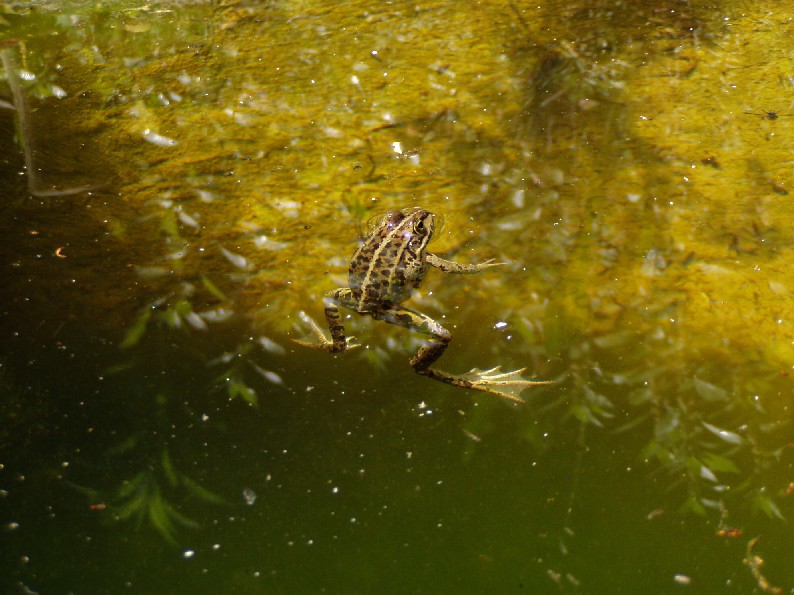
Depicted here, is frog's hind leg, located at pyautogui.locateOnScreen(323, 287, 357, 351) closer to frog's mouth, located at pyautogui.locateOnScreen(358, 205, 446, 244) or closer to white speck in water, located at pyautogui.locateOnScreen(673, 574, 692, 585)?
frog's mouth, located at pyautogui.locateOnScreen(358, 205, 446, 244)

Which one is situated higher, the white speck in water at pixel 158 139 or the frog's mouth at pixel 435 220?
the white speck in water at pixel 158 139

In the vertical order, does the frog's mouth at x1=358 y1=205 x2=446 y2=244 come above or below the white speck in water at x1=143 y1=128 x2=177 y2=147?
below

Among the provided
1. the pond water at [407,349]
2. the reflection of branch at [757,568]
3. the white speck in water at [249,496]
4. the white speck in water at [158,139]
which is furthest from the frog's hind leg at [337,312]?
the reflection of branch at [757,568]

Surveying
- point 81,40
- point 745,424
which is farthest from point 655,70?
point 81,40

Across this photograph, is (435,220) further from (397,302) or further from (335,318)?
(335,318)

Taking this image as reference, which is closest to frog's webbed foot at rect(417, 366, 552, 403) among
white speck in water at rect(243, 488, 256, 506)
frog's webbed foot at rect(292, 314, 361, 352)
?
frog's webbed foot at rect(292, 314, 361, 352)

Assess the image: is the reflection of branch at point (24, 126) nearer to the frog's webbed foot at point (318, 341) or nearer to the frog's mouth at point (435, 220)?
the frog's webbed foot at point (318, 341)

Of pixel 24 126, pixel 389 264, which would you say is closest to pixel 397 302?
pixel 389 264
